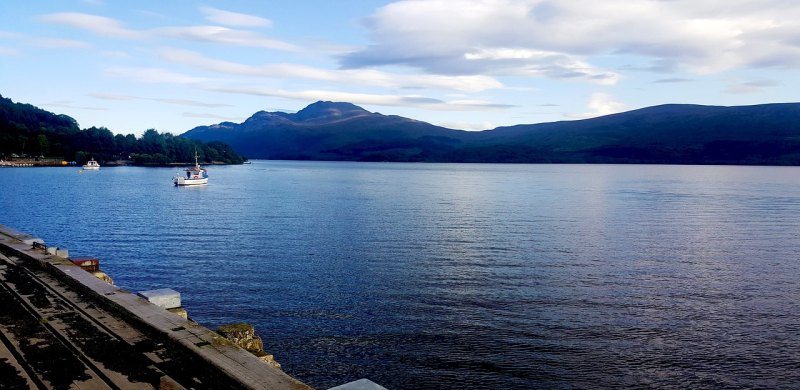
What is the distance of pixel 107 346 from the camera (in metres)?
11.3

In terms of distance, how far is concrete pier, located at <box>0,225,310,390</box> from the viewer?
966 centimetres

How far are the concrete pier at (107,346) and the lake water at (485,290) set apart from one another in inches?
342

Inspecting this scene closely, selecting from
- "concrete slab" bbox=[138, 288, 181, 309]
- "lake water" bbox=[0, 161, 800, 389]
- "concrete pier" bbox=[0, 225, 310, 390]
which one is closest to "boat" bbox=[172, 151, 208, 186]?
"lake water" bbox=[0, 161, 800, 389]

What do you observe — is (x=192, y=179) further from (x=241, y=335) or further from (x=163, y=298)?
(x=241, y=335)

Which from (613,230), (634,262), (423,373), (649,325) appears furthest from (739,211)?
(423,373)

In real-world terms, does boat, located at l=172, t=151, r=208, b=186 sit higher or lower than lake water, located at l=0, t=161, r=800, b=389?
higher

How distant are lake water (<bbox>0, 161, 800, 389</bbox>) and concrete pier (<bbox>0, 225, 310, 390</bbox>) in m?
8.69

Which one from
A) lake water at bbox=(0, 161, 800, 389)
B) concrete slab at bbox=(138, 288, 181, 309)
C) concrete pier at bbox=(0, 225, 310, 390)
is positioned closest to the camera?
concrete pier at bbox=(0, 225, 310, 390)

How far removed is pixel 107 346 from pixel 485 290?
24283 millimetres

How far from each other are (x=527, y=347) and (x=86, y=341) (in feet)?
57.3

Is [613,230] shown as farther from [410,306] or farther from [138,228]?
[138,228]

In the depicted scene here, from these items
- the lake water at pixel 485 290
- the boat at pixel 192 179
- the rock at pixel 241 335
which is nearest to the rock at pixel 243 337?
the rock at pixel 241 335

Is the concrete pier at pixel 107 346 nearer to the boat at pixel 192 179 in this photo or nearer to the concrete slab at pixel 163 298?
the concrete slab at pixel 163 298

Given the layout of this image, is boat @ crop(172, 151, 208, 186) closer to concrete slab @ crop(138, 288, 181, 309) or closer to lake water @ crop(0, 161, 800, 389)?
lake water @ crop(0, 161, 800, 389)
